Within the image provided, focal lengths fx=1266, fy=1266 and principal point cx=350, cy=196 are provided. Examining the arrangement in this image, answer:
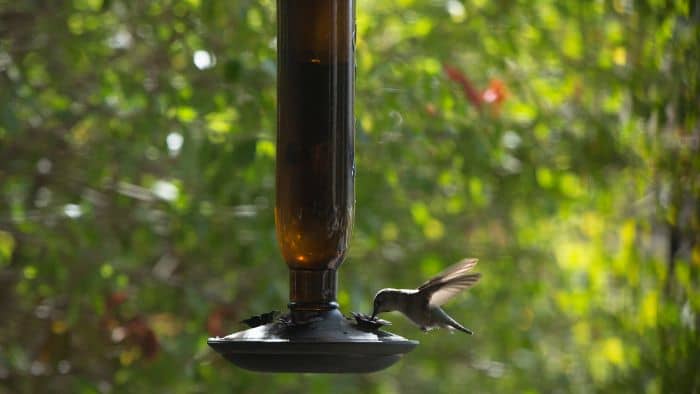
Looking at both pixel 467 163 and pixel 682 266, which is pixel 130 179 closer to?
pixel 467 163

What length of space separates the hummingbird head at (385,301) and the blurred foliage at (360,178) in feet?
4.16

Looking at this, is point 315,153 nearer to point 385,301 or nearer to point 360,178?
point 385,301

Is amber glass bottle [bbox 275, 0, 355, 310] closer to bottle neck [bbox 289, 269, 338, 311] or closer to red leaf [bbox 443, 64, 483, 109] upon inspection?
bottle neck [bbox 289, 269, 338, 311]

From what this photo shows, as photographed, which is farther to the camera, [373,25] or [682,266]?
[373,25]

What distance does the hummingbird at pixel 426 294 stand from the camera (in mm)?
1529

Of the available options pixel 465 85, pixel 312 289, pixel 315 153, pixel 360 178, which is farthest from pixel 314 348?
pixel 465 85

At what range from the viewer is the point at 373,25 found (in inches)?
150

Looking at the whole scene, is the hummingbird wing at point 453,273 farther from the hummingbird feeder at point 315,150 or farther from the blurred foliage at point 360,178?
the blurred foliage at point 360,178

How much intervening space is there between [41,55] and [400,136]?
3.21 ft

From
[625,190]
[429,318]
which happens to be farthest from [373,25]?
[429,318]

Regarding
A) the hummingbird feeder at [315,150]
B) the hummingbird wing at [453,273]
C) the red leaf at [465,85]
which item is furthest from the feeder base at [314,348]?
the red leaf at [465,85]

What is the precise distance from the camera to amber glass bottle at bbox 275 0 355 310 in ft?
4.87

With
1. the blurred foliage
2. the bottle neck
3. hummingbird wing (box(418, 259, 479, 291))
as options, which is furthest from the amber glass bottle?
the blurred foliage

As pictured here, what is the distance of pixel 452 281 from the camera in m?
1.56
